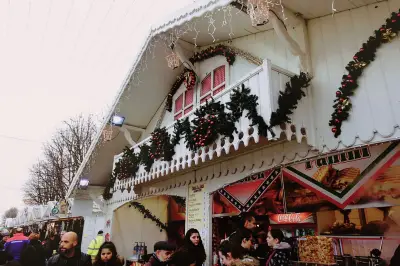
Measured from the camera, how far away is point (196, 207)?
751cm

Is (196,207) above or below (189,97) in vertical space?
below

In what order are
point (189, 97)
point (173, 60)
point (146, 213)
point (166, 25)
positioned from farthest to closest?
point (146, 213), point (189, 97), point (173, 60), point (166, 25)

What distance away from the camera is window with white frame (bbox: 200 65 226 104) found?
796 cm

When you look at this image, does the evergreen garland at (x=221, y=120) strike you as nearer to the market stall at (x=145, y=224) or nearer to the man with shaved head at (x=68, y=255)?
the man with shaved head at (x=68, y=255)

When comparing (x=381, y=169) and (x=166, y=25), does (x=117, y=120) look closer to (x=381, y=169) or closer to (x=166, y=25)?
(x=166, y=25)

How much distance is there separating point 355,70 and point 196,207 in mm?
4794

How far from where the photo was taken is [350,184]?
5168 mm

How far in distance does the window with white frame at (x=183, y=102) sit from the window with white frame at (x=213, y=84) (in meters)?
0.51

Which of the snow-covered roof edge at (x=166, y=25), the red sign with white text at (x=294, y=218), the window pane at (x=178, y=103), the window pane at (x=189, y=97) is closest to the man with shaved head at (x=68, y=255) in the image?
the snow-covered roof edge at (x=166, y=25)

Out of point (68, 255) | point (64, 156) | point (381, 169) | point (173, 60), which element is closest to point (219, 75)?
point (173, 60)

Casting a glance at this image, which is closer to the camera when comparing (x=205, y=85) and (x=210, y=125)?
(x=210, y=125)

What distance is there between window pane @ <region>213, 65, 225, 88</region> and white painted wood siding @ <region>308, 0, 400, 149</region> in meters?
2.75

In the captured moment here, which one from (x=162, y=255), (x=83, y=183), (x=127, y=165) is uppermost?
(x=127, y=165)

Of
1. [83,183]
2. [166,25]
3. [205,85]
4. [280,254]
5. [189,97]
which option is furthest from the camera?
[83,183]
